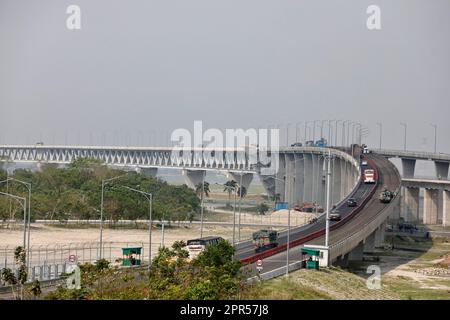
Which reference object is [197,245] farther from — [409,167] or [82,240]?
[409,167]

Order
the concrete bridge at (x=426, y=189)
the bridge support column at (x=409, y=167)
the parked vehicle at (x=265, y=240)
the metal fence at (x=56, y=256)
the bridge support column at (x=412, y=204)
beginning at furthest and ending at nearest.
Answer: the bridge support column at (x=409, y=167) < the bridge support column at (x=412, y=204) < the concrete bridge at (x=426, y=189) < the parked vehicle at (x=265, y=240) < the metal fence at (x=56, y=256)

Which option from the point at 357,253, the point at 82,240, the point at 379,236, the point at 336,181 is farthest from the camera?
the point at 336,181

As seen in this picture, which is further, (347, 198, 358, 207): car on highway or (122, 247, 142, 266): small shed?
(347, 198, 358, 207): car on highway

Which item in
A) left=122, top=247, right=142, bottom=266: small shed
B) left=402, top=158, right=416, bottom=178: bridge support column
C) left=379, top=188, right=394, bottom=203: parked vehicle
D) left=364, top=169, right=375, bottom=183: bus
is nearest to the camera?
left=122, top=247, right=142, bottom=266: small shed

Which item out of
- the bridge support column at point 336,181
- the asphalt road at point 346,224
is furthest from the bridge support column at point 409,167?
the asphalt road at point 346,224

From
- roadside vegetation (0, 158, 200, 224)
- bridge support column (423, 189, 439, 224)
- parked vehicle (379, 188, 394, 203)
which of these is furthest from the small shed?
bridge support column (423, 189, 439, 224)

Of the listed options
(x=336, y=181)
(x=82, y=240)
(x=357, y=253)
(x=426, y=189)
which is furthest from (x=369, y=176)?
(x=82, y=240)

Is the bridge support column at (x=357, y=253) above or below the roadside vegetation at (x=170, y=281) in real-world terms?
below

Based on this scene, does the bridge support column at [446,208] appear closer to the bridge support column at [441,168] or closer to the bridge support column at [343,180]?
the bridge support column at [441,168]

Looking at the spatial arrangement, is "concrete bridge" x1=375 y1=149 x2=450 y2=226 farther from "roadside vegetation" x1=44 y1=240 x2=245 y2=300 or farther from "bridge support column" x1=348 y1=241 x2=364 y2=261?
"roadside vegetation" x1=44 y1=240 x2=245 y2=300
